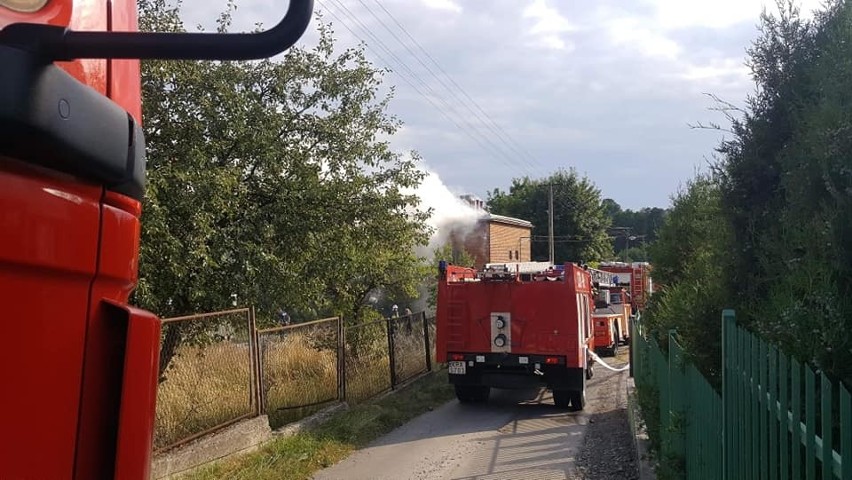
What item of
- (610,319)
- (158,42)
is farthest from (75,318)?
(610,319)

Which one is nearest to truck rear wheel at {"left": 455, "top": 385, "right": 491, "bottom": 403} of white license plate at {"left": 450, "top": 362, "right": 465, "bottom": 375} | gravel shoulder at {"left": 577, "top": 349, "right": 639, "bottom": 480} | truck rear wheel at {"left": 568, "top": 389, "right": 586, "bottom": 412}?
white license plate at {"left": 450, "top": 362, "right": 465, "bottom": 375}

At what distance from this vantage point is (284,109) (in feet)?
31.2

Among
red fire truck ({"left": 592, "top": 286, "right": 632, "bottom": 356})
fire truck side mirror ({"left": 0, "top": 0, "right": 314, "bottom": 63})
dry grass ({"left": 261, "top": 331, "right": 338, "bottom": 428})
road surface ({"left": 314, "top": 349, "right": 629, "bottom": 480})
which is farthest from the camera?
red fire truck ({"left": 592, "top": 286, "right": 632, "bottom": 356})

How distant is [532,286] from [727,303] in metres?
7.01

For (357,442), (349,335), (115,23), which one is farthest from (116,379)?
(349,335)

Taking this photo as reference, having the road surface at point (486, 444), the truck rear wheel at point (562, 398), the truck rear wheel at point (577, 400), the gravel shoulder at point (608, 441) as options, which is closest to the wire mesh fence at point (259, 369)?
the road surface at point (486, 444)

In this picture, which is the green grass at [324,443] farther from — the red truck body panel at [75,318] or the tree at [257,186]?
the red truck body panel at [75,318]

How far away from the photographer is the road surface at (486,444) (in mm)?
7848

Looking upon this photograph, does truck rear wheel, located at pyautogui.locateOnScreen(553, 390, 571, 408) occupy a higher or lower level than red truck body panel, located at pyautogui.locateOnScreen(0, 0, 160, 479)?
lower

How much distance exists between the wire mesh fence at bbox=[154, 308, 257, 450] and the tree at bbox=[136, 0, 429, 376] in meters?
0.11

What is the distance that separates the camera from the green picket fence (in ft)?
5.91

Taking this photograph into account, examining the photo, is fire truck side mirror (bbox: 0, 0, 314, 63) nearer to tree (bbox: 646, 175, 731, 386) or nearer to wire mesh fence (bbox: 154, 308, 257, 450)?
tree (bbox: 646, 175, 731, 386)

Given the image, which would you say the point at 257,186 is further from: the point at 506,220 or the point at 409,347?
the point at 506,220

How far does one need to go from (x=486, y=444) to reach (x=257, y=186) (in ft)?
14.7
